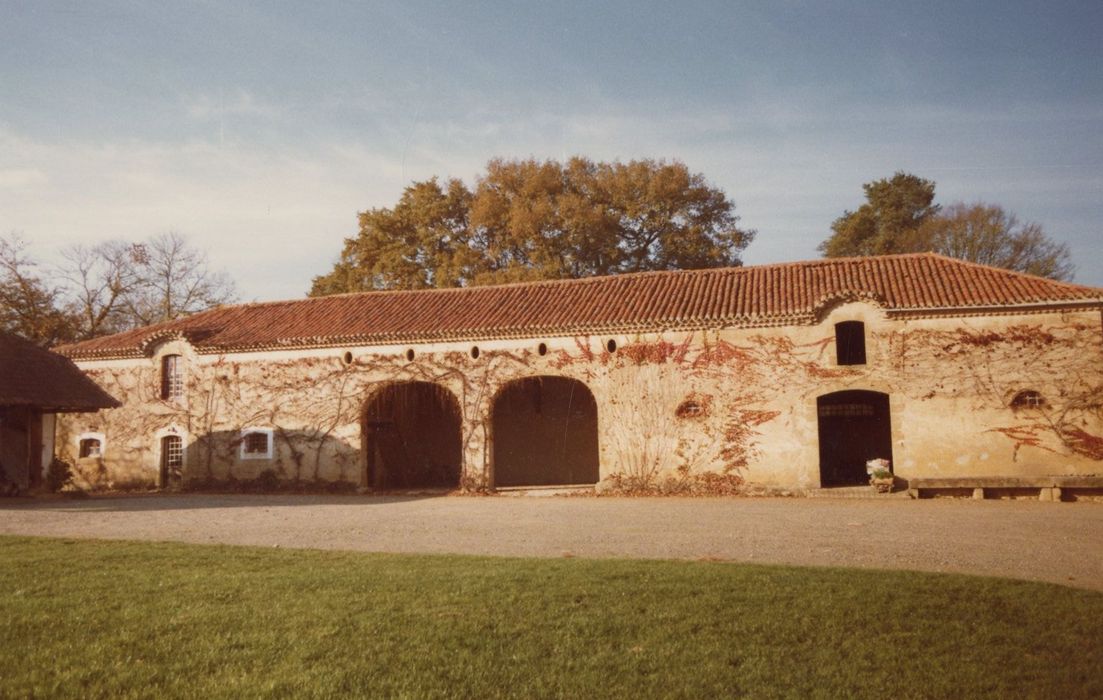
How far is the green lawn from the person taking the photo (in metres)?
5.20

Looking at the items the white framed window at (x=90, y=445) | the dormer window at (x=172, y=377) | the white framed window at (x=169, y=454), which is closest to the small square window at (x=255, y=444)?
the white framed window at (x=169, y=454)

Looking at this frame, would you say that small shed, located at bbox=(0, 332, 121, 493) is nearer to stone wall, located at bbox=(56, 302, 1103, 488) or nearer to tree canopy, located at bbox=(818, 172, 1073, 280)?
stone wall, located at bbox=(56, 302, 1103, 488)

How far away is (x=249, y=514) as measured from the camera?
16328 millimetres

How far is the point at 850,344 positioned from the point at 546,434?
935 centimetres

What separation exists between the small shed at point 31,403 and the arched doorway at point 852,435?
761 inches

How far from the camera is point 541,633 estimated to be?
6270 millimetres

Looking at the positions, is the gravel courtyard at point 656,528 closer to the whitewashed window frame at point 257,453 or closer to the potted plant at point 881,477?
the potted plant at point 881,477

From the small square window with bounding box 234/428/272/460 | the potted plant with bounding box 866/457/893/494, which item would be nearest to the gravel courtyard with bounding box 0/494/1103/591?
the potted plant with bounding box 866/457/893/494

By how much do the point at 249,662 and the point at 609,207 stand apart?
32831 mm

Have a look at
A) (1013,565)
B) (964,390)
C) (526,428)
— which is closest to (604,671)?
(1013,565)

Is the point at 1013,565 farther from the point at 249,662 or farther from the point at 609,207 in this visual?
the point at 609,207

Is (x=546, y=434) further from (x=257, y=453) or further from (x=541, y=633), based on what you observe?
(x=541, y=633)

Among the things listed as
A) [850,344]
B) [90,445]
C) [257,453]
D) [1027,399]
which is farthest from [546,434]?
[90,445]

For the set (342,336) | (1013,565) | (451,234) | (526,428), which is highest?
(451,234)
